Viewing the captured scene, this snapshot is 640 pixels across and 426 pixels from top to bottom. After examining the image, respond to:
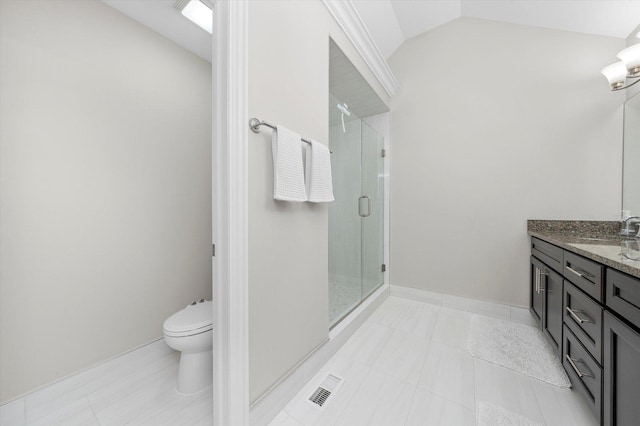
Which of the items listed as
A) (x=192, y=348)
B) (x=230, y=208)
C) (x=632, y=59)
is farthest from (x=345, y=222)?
(x=632, y=59)

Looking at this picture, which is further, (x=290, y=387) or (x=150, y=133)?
(x=150, y=133)

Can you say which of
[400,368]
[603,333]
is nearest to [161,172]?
[400,368]

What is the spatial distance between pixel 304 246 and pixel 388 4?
7.67 ft

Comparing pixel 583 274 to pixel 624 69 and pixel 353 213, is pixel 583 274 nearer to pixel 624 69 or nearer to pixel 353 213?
pixel 353 213

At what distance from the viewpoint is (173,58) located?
1.83 m

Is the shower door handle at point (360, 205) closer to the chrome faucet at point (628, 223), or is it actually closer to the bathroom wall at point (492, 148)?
the bathroom wall at point (492, 148)

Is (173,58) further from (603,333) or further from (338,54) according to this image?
(603,333)

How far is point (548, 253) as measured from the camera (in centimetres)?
157

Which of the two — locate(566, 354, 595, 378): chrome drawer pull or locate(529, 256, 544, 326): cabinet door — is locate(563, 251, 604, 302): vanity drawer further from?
locate(529, 256, 544, 326): cabinet door

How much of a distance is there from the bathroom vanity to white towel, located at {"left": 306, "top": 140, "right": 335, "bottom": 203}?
1221mm

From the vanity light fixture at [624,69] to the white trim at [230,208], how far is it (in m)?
2.35

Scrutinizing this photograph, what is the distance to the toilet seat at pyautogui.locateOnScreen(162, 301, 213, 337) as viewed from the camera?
1296mm

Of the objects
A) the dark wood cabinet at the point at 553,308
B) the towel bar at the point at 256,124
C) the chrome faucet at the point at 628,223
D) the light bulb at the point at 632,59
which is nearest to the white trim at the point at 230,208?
the towel bar at the point at 256,124

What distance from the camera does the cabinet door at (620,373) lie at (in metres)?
0.77
